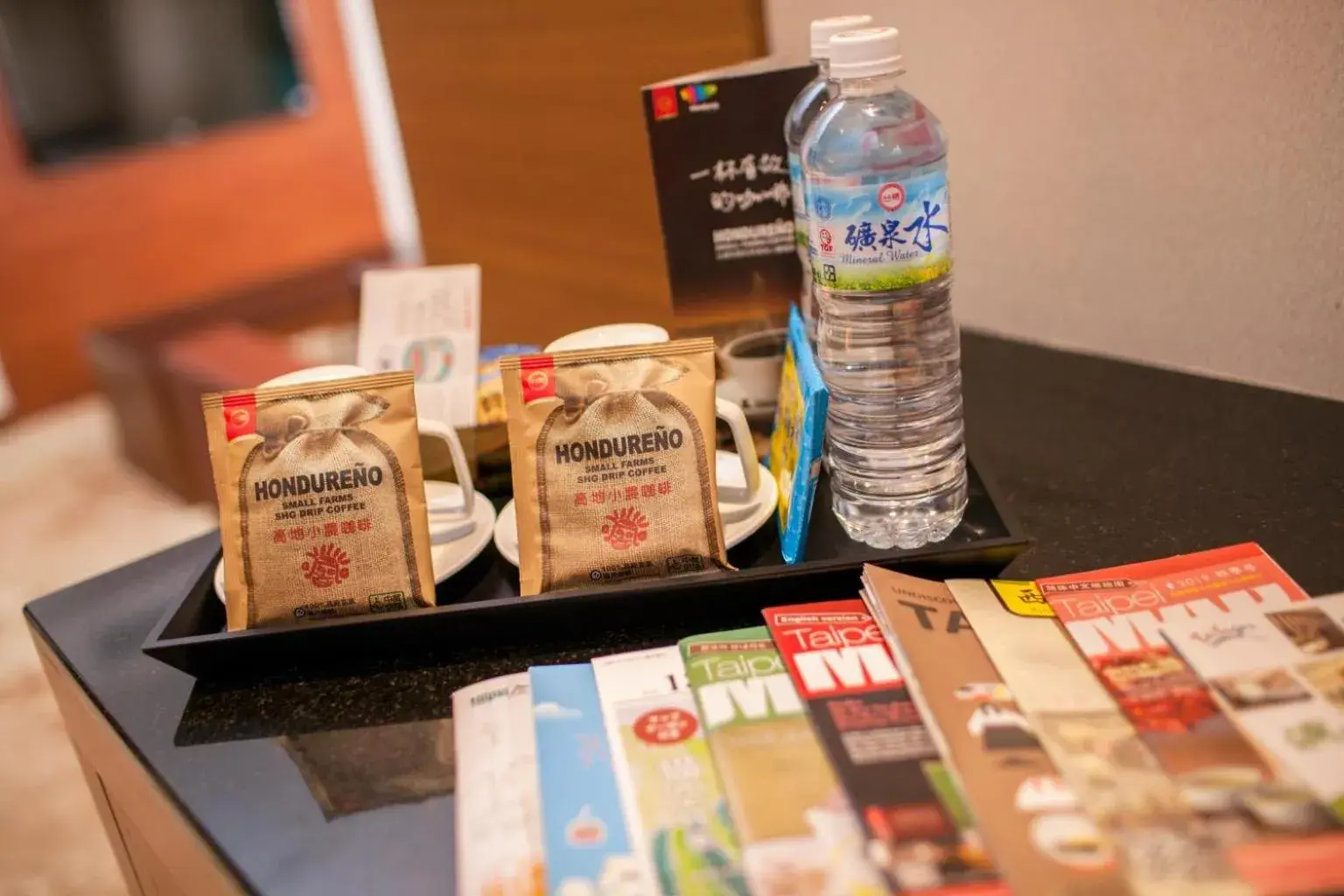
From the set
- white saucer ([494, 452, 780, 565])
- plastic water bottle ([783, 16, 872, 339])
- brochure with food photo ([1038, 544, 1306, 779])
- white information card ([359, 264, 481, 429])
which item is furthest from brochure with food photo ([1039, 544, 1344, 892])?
white information card ([359, 264, 481, 429])

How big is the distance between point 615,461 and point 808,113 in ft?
1.30

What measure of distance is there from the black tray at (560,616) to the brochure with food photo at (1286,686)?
17 centimetres

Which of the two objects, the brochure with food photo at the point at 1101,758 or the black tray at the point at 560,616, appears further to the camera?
the black tray at the point at 560,616

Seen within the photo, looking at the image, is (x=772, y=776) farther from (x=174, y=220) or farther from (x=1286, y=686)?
(x=174, y=220)

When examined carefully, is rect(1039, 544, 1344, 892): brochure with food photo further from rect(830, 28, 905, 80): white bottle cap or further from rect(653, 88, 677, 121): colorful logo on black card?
rect(653, 88, 677, 121): colorful logo on black card

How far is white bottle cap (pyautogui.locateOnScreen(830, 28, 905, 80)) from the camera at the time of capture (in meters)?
0.87

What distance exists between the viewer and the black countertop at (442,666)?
785 millimetres

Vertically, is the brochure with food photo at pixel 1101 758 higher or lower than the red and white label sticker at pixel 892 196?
lower

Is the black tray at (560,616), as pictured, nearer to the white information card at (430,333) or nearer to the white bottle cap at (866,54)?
the white information card at (430,333)

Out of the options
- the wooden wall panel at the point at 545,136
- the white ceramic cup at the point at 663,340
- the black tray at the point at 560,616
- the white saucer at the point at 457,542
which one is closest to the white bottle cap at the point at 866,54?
the white ceramic cup at the point at 663,340

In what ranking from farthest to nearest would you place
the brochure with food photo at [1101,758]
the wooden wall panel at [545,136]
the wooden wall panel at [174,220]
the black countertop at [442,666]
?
the wooden wall panel at [174,220] < the wooden wall panel at [545,136] < the black countertop at [442,666] < the brochure with food photo at [1101,758]

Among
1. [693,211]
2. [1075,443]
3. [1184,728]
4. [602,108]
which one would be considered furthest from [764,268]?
[602,108]

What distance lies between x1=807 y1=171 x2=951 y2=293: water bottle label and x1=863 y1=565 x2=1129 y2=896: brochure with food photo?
23 cm

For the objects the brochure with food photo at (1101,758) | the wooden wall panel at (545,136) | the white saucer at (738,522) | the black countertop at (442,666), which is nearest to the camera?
the brochure with food photo at (1101,758)
